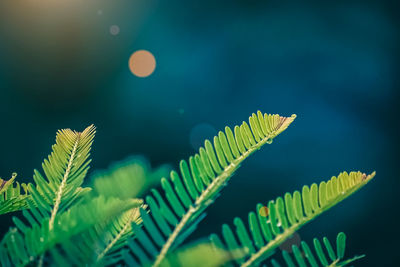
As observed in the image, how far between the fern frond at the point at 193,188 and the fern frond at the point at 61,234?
2 cm

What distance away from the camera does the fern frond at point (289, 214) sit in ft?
0.57

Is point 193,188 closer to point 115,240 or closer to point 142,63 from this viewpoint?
point 115,240

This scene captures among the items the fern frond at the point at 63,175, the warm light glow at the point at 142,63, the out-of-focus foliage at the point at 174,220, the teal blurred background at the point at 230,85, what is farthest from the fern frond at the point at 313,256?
the warm light glow at the point at 142,63

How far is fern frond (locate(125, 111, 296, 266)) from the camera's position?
175 millimetres

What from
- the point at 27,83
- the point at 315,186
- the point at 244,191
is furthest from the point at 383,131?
the point at 315,186

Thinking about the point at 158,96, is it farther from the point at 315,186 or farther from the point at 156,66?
the point at 315,186

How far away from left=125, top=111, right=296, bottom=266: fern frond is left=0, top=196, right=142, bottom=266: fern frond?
0.02 m

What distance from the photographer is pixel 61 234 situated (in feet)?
0.54

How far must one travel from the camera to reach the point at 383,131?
3.69 metres

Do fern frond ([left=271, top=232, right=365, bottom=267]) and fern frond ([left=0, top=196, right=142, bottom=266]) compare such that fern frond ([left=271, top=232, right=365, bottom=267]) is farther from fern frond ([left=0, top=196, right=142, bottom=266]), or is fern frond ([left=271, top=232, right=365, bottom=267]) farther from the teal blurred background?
the teal blurred background

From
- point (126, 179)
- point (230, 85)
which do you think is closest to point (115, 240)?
point (126, 179)

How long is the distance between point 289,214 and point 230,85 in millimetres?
3636

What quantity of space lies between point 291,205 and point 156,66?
369 cm

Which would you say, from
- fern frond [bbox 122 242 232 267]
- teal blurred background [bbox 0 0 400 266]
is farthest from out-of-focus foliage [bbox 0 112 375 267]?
teal blurred background [bbox 0 0 400 266]
